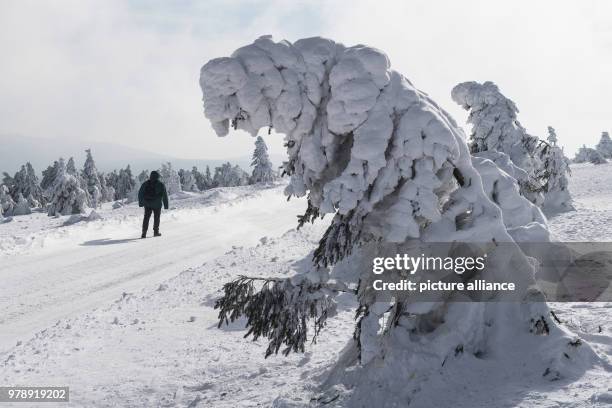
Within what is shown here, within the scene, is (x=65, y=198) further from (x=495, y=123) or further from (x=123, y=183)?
(x=123, y=183)

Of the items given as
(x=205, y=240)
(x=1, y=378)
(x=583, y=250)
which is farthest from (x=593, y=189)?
(x=1, y=378)

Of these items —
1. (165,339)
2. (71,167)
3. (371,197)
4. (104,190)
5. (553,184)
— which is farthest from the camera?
(104,190)

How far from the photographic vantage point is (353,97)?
412 cm

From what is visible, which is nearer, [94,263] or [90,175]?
[94,263]

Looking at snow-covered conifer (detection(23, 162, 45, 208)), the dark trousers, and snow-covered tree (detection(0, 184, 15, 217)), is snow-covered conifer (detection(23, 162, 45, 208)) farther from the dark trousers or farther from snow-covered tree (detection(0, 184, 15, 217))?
the dark trousers

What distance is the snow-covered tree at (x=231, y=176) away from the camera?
8590cm

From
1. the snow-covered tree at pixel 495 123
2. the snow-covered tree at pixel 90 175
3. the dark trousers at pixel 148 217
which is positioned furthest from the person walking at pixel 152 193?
the snow-covered tree at pixel 90 175

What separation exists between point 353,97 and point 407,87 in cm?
65

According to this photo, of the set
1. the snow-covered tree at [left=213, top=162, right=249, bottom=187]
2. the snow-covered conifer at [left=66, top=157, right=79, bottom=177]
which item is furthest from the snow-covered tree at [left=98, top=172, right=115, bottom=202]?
the snow-covered tree at [left=213, top=162, right=249, bottom=187]

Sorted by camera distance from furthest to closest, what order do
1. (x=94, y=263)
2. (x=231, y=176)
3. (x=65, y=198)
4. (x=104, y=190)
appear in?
(x=231, y=176) → (x=104, y=190) → (x=65, y=198) → (x=94, y=263)

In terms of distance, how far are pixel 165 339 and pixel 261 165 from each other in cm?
5677

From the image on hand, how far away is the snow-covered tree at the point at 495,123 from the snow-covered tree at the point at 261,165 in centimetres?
4519

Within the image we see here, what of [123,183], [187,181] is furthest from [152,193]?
[123,183]

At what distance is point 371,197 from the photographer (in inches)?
164
